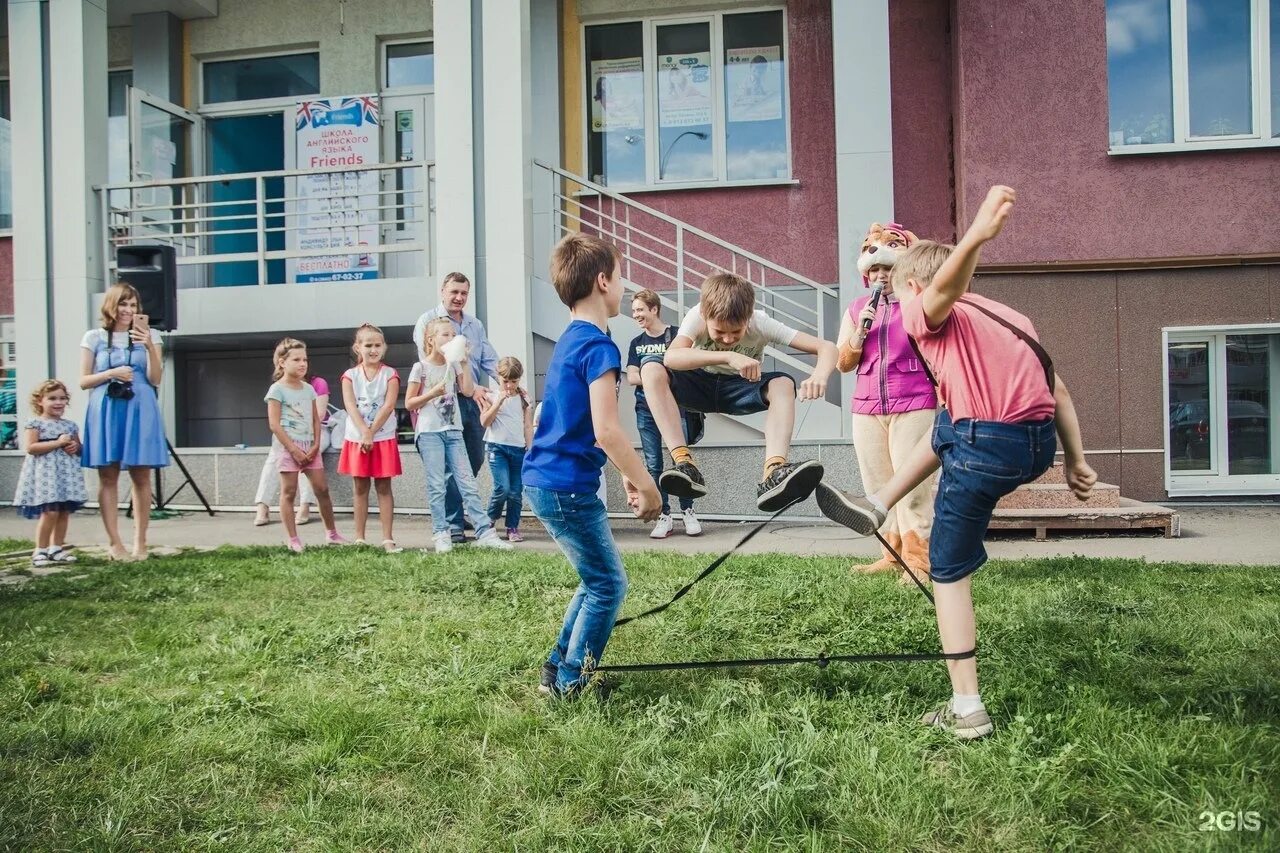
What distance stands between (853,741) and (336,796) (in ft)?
5.33

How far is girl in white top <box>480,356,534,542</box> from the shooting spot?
340 inches

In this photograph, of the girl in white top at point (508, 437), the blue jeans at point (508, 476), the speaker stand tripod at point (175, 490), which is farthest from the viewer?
the speaker stand tripod at point (175, 490)

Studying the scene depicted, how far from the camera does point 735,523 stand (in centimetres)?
1005

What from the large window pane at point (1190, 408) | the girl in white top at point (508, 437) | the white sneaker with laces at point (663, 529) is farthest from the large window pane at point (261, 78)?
the large window pane at point (1190, 408)

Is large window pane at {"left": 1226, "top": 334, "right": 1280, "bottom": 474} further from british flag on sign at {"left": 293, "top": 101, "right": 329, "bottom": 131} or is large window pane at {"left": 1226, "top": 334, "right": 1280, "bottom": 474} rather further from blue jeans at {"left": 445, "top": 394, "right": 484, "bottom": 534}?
british flag on sign at {"left": 293, "top": 101, "right": 329, "bottom": 131}

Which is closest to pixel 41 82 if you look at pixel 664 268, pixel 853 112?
pixel 664 268

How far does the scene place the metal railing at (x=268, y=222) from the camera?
12383mm

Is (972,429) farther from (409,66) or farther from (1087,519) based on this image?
(409,66)

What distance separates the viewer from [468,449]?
28.7 ft

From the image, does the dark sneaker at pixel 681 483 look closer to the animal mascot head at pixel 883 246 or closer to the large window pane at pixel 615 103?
the animal mascot head at pixel 883 246

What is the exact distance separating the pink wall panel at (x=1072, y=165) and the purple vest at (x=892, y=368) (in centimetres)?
618

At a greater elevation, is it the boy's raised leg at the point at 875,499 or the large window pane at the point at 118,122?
the large window pane at the point at 118,122

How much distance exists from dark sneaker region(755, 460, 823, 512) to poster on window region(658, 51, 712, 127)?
1001cm

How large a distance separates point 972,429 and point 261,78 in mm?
14337
